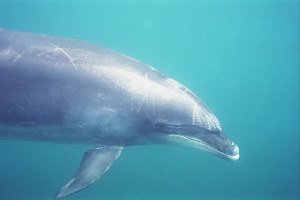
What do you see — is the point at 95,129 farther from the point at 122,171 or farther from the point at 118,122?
the point at 122,171

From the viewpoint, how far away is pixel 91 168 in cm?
730

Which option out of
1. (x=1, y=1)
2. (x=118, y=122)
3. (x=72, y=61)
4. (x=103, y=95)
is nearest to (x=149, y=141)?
(x=118, y=122)

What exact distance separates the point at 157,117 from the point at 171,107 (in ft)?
1.26

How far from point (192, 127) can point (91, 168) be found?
2383 millimetres

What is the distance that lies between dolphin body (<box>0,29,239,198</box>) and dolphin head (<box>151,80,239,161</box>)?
22mm

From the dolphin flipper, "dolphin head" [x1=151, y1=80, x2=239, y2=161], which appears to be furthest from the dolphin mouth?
the dolphin flipper

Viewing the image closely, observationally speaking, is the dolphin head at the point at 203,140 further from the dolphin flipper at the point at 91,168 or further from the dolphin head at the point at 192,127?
the dolphin flipper at the point at 91,168

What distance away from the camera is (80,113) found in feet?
24.4

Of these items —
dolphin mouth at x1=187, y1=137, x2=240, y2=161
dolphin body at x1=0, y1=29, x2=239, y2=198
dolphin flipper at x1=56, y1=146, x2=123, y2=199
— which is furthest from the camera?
dolphin mouth at x1=187, y1=137, x2=240, y2=161

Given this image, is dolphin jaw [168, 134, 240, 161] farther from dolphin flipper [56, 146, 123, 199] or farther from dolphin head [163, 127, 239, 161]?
dolphin flipper [56, 146, 123, 199]

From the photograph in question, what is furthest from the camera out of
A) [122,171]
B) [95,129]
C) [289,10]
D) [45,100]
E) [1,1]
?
[289,10]

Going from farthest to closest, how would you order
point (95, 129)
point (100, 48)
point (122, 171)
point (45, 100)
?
point (122, 171), point (100, 48), point (95, 129), point (45, 100)

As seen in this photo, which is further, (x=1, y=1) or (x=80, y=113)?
(x=1, y=1)

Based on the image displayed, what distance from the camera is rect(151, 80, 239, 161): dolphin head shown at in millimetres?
7742
